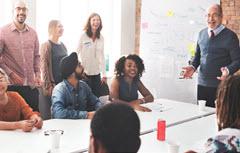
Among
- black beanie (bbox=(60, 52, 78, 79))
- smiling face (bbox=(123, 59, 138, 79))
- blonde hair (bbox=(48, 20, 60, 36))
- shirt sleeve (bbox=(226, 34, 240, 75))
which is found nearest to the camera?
black beanie (bbox=(60, 52, 78, 79))

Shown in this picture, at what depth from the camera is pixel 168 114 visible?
125 inches

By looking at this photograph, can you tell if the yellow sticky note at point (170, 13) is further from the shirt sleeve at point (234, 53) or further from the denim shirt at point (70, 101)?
the denim shirt at point (70, 101)

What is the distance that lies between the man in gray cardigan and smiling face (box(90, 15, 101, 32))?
1340 millimetres

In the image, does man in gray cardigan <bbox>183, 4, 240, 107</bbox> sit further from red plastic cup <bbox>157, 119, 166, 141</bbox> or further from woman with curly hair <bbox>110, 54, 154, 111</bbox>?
red plastic cup <bbox>157, 119, 166, 141</bbox>

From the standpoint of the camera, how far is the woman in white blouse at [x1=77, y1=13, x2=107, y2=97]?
4512 mm

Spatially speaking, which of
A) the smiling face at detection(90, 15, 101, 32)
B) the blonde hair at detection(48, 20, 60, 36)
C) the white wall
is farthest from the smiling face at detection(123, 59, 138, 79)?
the white wall

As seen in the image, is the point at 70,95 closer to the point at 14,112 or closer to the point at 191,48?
the point at 14,112

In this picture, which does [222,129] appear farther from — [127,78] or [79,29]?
[79,29]

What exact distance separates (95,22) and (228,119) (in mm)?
3012

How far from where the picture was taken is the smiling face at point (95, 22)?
443 centimetres

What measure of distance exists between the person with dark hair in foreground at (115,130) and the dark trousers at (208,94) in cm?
298

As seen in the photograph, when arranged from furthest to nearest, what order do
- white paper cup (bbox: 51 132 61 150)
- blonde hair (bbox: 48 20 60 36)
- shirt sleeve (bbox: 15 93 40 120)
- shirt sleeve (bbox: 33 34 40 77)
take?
blonde hair (bbox: 48 20 60 36) < shirt sleeve (bbox: 33 34 40 77) < shirt sleeve (bbox: 15 93 40 120) < white paper cup (bbox: 51 132 61 150)

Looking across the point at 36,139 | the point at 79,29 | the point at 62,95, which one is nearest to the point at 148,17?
the point at 79,29

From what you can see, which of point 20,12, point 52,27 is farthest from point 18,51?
point 52,27
